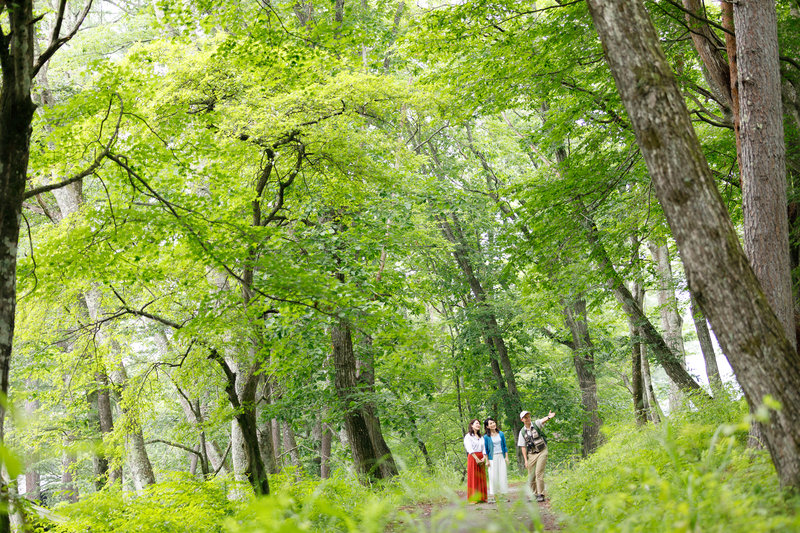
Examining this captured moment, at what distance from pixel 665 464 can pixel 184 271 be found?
7700 millimetres

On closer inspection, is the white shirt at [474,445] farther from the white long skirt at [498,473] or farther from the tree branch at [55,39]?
the tree branch at [55,39]

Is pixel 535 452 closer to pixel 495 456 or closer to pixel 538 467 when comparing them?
pixel 538 467

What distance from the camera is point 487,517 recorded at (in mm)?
7207

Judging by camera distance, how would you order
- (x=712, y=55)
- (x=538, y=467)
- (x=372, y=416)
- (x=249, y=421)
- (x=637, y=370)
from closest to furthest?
(x=712, y=55) < (x=249, y=421) < (x=538, y=467) < (x=372, y=416) < (x=637, y=370)

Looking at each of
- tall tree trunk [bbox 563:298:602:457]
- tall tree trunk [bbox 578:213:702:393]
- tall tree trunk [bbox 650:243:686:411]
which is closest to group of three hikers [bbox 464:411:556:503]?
tall tree trunk [bbox 578:213:702:393]

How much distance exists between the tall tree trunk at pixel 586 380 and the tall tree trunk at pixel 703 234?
44.8 feet

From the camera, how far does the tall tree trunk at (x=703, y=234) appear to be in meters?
4.09

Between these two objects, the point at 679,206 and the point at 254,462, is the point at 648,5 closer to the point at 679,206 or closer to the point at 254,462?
the point at 679,206

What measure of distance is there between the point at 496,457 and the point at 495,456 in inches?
1.0

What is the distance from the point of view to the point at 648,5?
802cm

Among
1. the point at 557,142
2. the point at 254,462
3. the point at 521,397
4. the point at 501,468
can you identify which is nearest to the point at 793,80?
the point at 557,142

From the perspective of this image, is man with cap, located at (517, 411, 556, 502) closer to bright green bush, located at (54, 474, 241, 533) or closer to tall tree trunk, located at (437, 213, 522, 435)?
bright green bush, located at (54, 474, 241, 533)

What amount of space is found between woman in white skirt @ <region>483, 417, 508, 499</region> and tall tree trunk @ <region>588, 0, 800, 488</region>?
24.8 feet

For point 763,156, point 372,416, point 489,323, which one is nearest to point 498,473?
point 372,416
